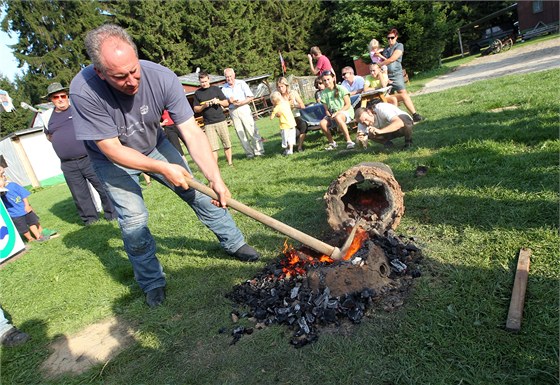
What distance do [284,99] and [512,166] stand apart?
5.31 m

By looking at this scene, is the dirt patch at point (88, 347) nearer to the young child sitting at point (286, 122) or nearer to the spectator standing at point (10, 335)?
the spectator standing at point (10, 335)

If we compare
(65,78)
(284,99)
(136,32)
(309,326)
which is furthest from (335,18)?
(309,326)

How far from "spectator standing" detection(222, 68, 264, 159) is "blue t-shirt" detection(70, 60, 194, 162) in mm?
5262

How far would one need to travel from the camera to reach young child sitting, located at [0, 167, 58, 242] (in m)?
6.00

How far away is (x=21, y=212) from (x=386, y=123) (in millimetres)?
6225

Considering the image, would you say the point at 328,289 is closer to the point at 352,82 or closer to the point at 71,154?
the point at 71,154

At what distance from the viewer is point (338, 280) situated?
8.81 feet

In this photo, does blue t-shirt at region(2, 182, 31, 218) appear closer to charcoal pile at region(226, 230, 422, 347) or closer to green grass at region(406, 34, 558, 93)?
charcoal pile at region(226, 230, 422, 347)

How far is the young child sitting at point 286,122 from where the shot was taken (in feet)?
26.4

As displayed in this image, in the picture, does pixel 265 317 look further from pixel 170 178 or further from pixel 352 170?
pixel 352 170

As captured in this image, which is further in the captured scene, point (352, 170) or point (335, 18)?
point (335, 18)

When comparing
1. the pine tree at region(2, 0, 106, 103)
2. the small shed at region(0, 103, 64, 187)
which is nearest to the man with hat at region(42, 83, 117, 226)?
the small shed at region(0, 103, 64, 187)

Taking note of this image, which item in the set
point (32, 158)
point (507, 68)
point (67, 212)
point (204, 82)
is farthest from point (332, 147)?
point (32, 158)

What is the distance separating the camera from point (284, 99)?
332 inches
